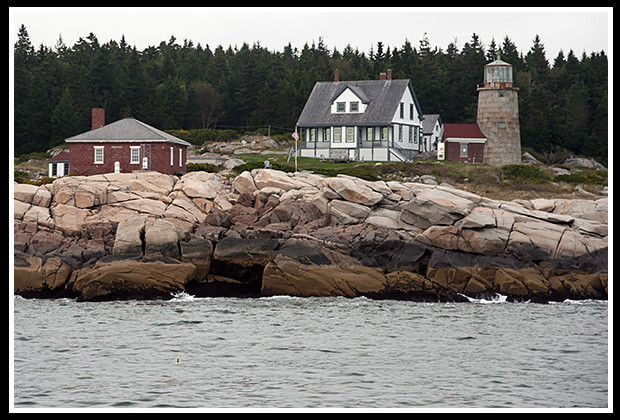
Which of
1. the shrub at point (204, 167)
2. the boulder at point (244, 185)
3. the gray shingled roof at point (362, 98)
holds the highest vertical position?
the gray shingled roof at point (362, 98)

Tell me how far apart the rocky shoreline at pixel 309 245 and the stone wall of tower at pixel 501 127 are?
94.6 ft

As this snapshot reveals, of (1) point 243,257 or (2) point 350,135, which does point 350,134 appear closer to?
(2) point 350,135

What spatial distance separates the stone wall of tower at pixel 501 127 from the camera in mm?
64188

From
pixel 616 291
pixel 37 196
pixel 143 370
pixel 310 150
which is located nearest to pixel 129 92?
pixel 310 150

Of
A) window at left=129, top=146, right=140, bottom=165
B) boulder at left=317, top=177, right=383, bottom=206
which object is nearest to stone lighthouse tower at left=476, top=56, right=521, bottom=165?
boulder at left=317, top=177, right=383, bottom=206

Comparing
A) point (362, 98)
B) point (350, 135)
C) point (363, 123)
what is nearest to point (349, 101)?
point (362, 98)

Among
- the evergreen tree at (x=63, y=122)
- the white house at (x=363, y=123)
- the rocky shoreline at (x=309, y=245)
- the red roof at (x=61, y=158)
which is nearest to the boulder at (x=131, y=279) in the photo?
the rocky shoreline at (x=309, y=245)

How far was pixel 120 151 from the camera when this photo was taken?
47.2m

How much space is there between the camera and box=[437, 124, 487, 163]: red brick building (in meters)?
64.6

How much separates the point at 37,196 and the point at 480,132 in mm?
42222

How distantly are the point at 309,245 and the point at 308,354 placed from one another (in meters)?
10.9

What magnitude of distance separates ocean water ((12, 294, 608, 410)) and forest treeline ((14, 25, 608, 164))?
4917 cm

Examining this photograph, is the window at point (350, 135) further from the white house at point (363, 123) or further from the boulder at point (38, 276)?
the boulder at point (38, 276)

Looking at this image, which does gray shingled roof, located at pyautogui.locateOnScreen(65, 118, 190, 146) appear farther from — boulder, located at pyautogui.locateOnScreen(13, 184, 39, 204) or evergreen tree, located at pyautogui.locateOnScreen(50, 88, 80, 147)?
evergreen tree, located at pyautogui.locateOnScreen(50, 88, 80, 147)
